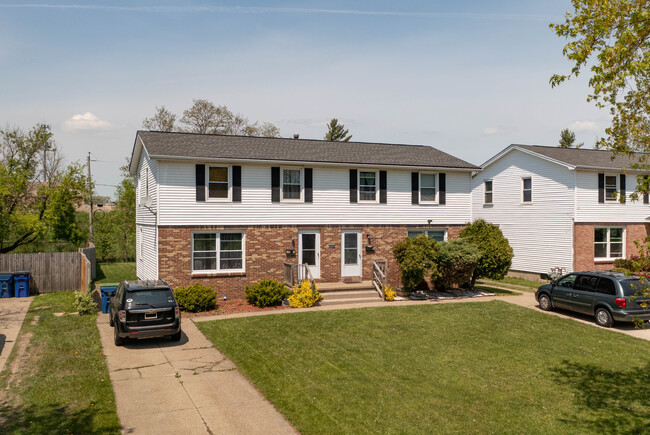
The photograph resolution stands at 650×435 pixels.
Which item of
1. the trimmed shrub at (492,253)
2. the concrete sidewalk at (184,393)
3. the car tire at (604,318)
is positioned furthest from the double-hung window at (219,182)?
the car tire at (604,318)

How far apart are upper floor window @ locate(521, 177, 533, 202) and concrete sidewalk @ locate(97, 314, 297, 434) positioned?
2157 cm

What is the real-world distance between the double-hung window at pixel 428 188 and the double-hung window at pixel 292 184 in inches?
237

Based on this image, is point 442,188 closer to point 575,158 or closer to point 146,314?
point 575,158

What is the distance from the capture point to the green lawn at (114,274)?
26.5m

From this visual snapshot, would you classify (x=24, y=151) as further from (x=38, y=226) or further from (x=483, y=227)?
(x=483, y=227)

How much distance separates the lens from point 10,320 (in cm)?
1641

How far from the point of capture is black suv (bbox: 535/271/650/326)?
1512 centimetres

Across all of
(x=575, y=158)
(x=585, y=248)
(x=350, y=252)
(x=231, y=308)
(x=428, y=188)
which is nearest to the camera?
(x=231, y=308)

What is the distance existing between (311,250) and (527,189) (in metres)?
14.7

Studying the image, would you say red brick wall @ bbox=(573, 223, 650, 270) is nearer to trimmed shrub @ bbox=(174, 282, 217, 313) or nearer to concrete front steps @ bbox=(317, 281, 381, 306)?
concrete front steps @ bbox=(317, 281, 381, 306)

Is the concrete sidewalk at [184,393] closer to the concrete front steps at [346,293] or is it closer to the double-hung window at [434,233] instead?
the concrete front steps at [346,293]

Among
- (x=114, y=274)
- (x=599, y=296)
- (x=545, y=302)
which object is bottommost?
(x=114, y=274)

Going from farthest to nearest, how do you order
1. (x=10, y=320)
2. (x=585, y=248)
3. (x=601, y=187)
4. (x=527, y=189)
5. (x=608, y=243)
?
(x=527, y=189) < (x=608, y=243) < (x=601, y=187) < (x=585, y=248) < (x=10, y=320)

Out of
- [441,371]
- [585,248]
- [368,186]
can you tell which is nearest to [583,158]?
[585,248]
